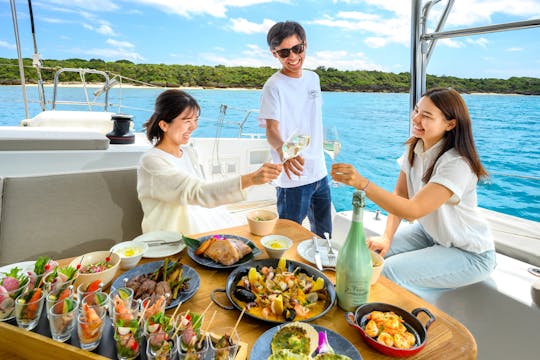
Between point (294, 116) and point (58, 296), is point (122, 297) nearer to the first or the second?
point (58, 296)

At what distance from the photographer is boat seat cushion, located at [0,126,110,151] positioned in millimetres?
1999

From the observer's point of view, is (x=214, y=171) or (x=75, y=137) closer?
(x=75, y=137)

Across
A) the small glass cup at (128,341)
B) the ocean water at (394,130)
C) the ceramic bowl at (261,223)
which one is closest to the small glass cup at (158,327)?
the small glass cup at (128,341)

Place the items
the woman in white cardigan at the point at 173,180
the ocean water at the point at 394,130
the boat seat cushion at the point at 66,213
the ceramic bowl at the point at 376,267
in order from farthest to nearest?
the ocean water at the point at 394,130, the boat seat cushion at the point at 66,213, the woman in white cardigan at the point at 173,180, the ceramic bowl at the point at 376,267

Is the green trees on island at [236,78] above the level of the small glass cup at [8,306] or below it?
above

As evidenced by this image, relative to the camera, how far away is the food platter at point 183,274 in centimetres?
82

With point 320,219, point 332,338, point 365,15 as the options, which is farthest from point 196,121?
point 365,15

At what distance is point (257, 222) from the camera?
1267 millimetres

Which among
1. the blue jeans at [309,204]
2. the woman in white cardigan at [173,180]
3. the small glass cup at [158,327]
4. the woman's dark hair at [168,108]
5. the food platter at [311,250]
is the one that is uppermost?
the woman's dark hair at [168,108]

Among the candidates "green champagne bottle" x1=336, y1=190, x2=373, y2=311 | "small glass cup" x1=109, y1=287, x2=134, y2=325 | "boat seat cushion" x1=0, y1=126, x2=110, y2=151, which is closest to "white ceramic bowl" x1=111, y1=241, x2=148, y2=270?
"small glass cup" x1=109, y1=287, x2=134, y2=325

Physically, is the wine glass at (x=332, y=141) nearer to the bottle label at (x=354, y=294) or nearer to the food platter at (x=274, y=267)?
the food platter at (x=274, y=267)

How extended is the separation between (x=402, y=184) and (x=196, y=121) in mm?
1155

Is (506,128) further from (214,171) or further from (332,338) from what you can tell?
(332,338)

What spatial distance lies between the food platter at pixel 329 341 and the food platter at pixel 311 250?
37 cm
